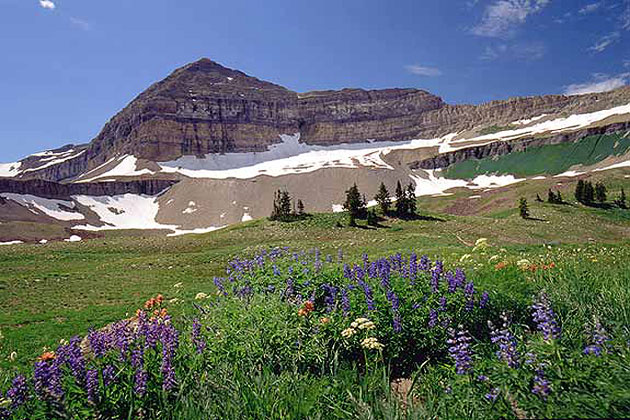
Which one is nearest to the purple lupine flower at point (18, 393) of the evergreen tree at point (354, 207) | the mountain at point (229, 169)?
the evergreen tree at point (354, 207)

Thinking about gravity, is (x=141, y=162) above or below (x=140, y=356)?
above

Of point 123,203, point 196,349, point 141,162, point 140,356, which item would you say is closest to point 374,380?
point 196,349

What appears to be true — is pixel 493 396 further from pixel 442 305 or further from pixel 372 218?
pixel 372 218

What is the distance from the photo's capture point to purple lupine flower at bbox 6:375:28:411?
11.8 feet

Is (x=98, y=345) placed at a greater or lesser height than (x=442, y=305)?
greater

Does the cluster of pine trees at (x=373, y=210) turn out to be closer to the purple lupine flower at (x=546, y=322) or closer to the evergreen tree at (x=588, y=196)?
the evergreen tree at (x=588, y=196)

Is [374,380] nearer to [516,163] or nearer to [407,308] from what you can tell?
[407,308]

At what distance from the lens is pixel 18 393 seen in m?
3.65

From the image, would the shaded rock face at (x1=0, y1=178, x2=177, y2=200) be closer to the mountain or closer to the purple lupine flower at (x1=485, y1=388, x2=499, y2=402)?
the mountain

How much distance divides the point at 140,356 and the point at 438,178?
152 metres

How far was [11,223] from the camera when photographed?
280 ft

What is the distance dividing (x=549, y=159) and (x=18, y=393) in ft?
484

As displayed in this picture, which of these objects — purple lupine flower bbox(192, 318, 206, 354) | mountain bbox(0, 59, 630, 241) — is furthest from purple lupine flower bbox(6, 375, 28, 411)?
mountain bbox(0, 59, 630, 241)

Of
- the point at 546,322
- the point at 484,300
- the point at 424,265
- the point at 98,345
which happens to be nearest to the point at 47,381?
the point at 98,345
